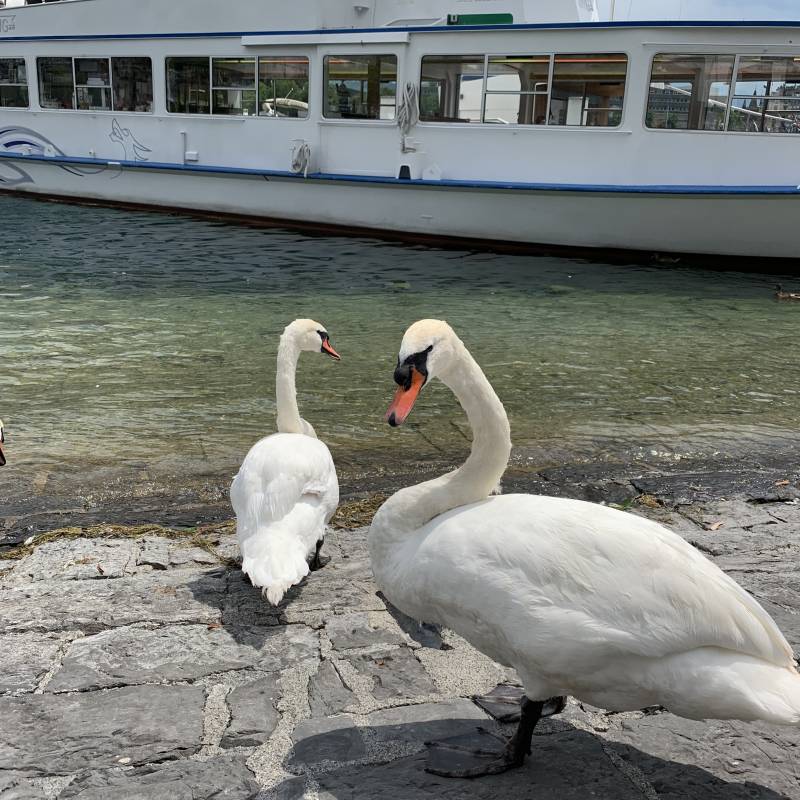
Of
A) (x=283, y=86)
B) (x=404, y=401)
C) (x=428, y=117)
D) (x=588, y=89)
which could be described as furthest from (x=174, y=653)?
(x=283, y=86)

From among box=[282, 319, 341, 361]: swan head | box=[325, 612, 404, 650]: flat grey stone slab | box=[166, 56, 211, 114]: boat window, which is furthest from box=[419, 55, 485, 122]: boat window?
box=[325, 612, 404, 650]: flat grey stone slab

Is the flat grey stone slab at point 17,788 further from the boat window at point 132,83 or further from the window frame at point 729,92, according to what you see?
the boat window at point 132,83

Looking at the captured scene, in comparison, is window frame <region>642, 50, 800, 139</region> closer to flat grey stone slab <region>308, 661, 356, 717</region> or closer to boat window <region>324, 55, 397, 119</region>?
boat window <region>324, 55, 397, 119</region>

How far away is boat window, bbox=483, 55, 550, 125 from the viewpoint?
43.5 ft

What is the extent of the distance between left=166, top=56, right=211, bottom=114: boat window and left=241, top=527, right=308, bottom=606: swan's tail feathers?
14.4 meters

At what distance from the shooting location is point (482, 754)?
245 centimetres

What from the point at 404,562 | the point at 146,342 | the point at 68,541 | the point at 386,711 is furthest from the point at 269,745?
the point at 146,342

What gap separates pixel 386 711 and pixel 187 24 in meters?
16.4

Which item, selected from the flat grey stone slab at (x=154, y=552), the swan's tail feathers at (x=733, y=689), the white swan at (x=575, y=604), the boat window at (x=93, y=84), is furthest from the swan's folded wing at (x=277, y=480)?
the boat window at (x=93, y=84)

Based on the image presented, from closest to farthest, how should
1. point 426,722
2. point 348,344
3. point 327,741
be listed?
point 327,741 < point 426,722 < point 348,344

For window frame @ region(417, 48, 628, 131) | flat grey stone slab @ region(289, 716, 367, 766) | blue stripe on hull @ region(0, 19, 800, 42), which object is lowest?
flat grey stone slab @ region(289, 716, 367, 766)

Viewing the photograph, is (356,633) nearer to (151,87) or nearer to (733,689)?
(733,689)

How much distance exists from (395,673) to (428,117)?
41.6ft

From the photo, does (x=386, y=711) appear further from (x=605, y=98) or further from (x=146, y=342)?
(x=605, y=98)
